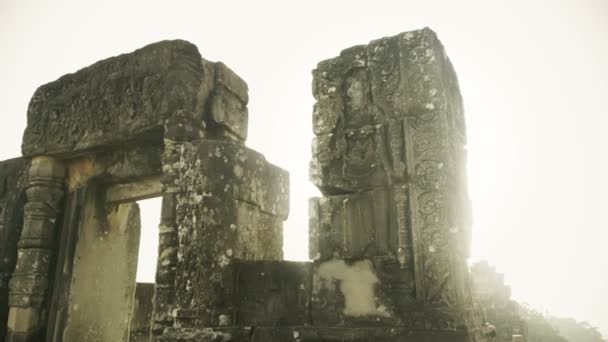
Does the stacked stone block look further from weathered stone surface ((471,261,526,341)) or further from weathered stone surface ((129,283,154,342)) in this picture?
weathered stone surface ((471,261,526,341))

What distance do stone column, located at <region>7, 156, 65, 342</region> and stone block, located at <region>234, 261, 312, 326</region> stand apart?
2884mm

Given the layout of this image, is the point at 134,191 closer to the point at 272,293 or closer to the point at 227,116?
the point at 227,116

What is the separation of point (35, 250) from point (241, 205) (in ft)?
9.65

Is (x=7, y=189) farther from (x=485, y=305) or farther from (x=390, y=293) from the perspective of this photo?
(x=485, y=305)

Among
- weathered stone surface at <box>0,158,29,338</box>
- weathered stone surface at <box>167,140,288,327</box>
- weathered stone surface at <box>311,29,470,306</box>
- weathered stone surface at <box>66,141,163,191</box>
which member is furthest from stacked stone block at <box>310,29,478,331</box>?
weathered stone surface at <box>0,158,29,338</box>

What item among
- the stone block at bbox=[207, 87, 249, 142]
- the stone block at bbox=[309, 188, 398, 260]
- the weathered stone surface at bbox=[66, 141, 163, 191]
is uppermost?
the stone block at bbox=[207, 87, 249, 142]

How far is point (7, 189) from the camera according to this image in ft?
20.4

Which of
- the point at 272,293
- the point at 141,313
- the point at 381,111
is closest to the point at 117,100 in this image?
the point at 272,293

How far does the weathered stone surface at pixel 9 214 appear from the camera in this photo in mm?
5789

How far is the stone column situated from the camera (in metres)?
5.33

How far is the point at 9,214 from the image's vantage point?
6.03m

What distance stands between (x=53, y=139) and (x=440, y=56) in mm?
4418

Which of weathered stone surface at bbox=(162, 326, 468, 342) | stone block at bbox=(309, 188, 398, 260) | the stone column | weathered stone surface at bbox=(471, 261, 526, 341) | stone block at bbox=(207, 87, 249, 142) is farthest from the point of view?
weathered stone surface at bbox=(471, 261, 526, 341)

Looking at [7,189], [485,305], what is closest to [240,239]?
[7,189]
